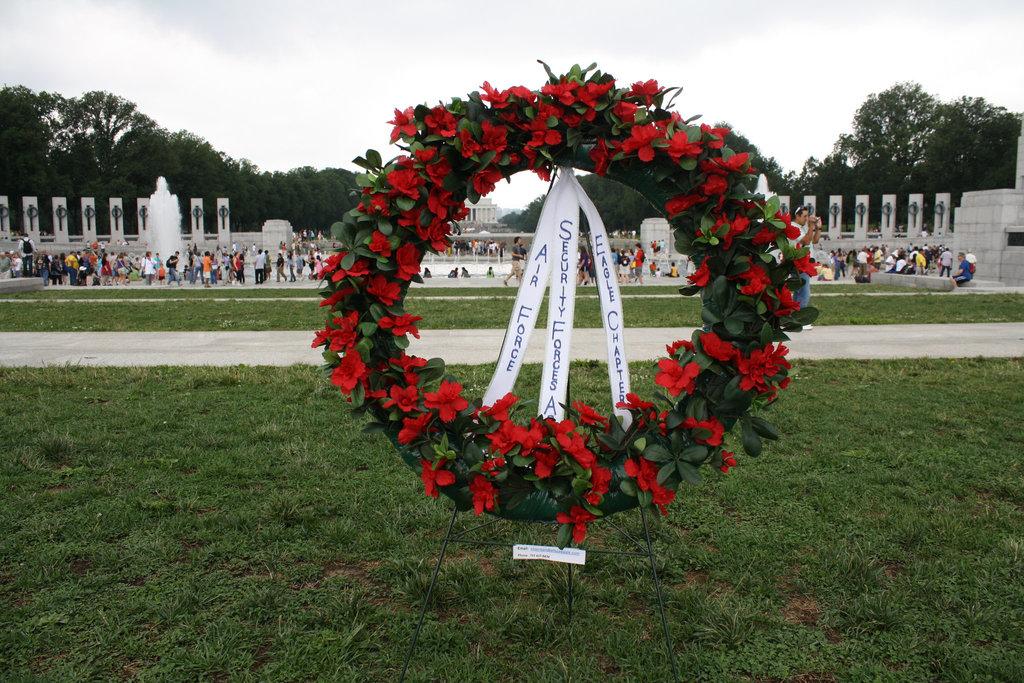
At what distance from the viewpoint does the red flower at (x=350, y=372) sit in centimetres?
298

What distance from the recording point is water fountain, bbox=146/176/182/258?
1908 inches

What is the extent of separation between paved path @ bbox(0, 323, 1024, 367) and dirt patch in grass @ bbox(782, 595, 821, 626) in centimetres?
566

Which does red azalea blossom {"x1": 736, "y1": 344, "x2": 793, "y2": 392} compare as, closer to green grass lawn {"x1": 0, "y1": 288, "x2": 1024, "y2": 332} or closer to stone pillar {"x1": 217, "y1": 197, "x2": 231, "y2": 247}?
green grass lawn {"x1": 0, "y1": 288, "x2": 1024, "y2": 332}

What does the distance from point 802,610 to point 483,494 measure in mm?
1631

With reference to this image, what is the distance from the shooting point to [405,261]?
3.07 m

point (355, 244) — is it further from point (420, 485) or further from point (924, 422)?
point (924, 422)

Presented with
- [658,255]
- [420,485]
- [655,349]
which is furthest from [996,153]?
[420,485]

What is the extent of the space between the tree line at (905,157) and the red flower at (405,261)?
64.4 meters

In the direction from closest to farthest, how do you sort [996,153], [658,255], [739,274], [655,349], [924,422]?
[739,274]
[924,422]
[655,349]
[658,255]
[996,153]

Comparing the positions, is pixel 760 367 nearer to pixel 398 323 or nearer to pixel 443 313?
pixel 398 323

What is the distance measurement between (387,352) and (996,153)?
83724 millimetres

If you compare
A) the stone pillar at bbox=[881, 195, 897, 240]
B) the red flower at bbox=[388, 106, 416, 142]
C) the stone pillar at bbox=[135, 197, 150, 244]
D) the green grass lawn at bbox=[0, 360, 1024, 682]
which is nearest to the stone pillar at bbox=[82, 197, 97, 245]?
the stone pillar at bbox=[135, 197, 150, 244]

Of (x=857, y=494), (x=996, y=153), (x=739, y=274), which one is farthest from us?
(x=996, y=153)

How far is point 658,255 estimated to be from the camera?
4028 centimetres
